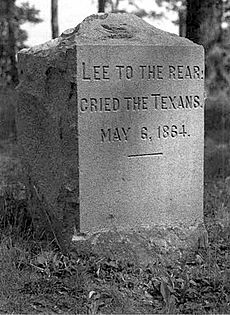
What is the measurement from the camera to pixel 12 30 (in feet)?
66.1

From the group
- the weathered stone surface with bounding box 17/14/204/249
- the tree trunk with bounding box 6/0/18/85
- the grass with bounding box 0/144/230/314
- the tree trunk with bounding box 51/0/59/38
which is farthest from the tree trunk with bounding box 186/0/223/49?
the tree trunk with bounding box 6/0/18/85

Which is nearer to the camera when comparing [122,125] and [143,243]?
[122,125]

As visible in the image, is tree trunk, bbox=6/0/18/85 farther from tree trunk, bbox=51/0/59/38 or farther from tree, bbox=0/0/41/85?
tree trunk, bbox=51/0/59/38

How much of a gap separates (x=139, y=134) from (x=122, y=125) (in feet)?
0.47

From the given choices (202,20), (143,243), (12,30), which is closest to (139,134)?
(143,243)

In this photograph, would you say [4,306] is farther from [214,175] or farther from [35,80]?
[214,175]

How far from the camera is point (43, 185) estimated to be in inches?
185

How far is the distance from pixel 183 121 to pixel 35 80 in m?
1.14

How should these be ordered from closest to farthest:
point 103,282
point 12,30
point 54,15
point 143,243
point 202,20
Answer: point 103,282
point 143,243
point 202,20
point 54,15
point 12,30

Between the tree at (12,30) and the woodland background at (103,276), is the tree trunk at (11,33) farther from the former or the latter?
the woodland background at (103,276)

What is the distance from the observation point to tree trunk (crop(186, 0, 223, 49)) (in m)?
8.31

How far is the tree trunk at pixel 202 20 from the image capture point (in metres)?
8.31

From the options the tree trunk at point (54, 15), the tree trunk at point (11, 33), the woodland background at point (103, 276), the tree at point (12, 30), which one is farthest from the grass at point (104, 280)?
the tree trunk at point (11, 33)

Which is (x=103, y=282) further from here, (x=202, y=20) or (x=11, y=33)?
(x=11, y=33)
